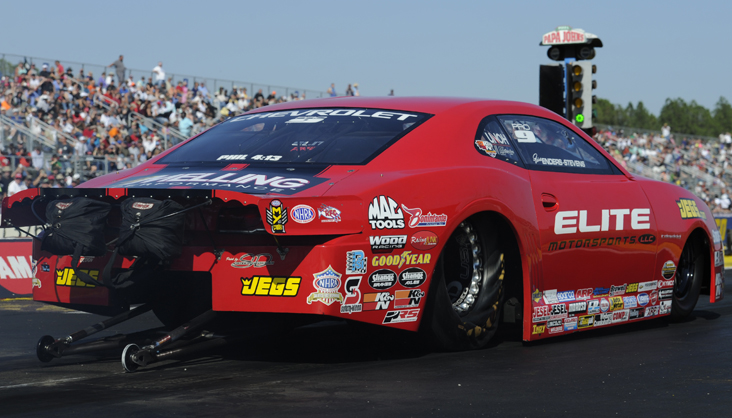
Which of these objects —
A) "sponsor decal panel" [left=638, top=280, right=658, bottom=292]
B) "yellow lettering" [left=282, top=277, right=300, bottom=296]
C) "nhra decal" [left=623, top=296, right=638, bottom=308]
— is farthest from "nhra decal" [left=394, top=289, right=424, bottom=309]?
"sponsor decal panel" [left=638, top=280, right=658, bottom=292]

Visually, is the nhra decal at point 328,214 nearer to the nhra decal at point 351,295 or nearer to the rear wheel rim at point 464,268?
the nhra decal at point 351,295

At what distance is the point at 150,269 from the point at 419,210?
4.36 ft

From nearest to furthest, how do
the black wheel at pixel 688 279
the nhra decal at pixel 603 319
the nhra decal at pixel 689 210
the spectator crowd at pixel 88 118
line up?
the nhra decal at pixel 603 319
the nhra decal at pixel 689 210
the black wheel at pixel 688 279
the spectator crowd at pixel 88 118

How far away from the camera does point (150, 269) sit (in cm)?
448

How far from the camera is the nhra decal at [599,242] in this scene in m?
5.59

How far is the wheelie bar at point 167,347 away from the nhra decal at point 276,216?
0.71 meters

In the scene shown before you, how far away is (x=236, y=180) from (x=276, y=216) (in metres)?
0.44

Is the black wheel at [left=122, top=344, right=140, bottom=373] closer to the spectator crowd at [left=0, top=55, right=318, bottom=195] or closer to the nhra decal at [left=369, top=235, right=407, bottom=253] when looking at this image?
the nhra decal at [left=369, top=235, right=407, bottom=253]

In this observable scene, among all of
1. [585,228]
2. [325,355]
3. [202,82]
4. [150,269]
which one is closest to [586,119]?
[585,228]

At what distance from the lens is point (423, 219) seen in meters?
4.63

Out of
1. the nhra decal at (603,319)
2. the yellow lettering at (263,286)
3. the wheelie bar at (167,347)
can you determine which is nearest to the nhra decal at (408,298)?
the yellow lettering at (263,286)

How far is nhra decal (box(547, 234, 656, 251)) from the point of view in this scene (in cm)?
559

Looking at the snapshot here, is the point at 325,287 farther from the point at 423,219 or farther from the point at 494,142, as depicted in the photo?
the point at 494,142

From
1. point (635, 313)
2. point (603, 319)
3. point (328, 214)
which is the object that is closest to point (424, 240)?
point (328, 214)
